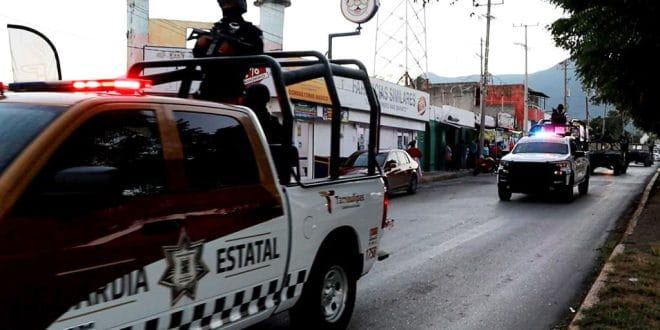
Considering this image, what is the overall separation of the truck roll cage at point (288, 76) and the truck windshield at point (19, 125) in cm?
170

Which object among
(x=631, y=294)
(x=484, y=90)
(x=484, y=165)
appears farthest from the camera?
(x=484, y=90)

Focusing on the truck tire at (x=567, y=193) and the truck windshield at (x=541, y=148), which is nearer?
the truck tire at (x=567, y=193)

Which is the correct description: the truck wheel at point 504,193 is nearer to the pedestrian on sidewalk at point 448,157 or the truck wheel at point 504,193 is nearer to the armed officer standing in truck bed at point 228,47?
the armed officer standing in truck bed at point 228,47

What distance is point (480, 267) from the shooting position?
8852mm

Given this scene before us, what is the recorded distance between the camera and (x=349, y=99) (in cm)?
2545

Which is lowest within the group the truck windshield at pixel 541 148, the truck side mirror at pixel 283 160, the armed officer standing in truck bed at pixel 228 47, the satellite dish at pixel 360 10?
the truck side mirror at pixel 283 160

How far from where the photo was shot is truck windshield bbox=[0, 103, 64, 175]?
9.94 ft

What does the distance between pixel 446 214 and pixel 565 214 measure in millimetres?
2775

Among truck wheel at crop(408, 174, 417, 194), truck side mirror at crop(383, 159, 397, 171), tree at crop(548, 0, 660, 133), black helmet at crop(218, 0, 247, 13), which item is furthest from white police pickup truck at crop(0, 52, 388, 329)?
truck wheel at crop(408, 174, 417, 194)

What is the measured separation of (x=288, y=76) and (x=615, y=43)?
22.2 feet

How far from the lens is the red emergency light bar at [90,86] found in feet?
12.6

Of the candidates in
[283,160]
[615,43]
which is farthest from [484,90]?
[283,160]

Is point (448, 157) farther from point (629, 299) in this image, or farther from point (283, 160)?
point (283, 160)

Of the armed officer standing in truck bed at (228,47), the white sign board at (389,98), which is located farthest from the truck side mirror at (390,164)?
the armed officer standing in truck bed at (228,47)
